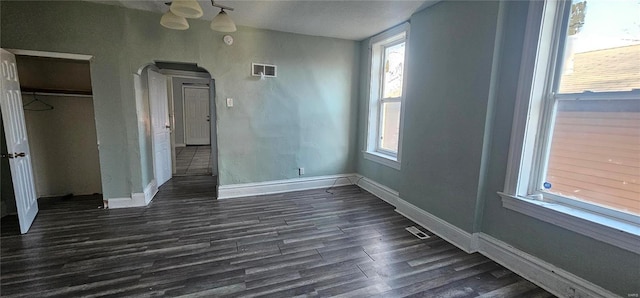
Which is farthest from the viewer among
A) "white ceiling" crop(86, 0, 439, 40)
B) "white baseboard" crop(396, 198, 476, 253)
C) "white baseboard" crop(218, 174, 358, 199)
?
"white baseboard" crop(218, 174, 358, 199)

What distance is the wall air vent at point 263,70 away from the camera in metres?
3.77

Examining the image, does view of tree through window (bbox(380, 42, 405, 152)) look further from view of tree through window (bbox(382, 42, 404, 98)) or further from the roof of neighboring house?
the roof of neighboring house

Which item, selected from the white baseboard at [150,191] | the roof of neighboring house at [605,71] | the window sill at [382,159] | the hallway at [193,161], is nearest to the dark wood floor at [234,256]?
the white baseboard at [150,191]

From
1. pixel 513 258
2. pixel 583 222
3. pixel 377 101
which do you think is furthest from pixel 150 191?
pixel 583 222

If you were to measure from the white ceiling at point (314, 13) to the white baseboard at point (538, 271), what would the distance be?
2475 mm

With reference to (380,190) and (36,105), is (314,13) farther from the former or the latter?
(36,105)

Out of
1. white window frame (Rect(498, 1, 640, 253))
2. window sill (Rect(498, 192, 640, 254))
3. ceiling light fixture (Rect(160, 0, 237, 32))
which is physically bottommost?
window sill (Rect(498, 192, 640, 254))

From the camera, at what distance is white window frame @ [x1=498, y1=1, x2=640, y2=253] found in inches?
75.4

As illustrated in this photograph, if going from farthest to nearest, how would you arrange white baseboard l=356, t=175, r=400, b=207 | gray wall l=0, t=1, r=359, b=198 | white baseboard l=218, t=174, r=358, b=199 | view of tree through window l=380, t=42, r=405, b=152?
white baseboard l=218, t=174, r=358, b=199 < view of tree through window l=380, t=42, r=405, b=152 < white baseboard l=356, t=175, r=400, b=207 < gray wall l=0, t=1, r=359, b=198

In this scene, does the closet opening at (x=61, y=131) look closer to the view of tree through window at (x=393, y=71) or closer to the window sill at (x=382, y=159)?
the window sill at (x=382, y=159)

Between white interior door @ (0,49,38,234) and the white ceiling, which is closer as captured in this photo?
white interior door @ (0,49,38,234)

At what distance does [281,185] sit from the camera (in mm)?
4211

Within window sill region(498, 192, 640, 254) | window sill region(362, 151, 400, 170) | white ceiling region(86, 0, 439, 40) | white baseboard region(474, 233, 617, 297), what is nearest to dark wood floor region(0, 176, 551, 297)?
white baseboard region(474, 233, 617, 297)

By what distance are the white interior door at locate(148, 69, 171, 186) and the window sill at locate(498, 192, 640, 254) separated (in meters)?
4.64
